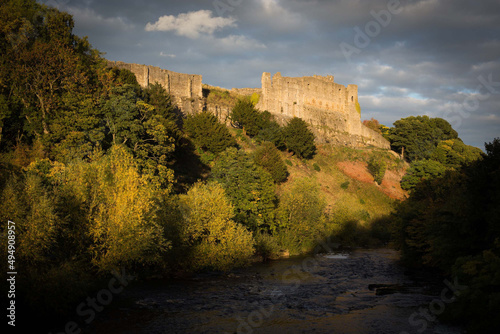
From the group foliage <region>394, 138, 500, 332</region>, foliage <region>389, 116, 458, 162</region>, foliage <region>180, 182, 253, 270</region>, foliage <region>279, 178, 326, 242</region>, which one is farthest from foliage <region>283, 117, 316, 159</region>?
foliage <region>394, 138, 500, 332</region>

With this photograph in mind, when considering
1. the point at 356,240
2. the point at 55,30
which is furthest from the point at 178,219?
the point at 356,240

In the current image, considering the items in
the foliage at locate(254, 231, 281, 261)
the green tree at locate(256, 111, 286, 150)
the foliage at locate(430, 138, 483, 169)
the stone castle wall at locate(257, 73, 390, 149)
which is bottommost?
the foliage at locate(254, 231, 281, 261)

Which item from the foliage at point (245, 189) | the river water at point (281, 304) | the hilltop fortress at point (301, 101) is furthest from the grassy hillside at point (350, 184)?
the river water at point (281, 304)

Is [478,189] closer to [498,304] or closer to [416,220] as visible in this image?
[498,304]

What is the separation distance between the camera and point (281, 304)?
20.7 m

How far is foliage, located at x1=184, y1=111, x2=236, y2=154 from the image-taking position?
49250 mm

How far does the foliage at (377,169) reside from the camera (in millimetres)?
64312

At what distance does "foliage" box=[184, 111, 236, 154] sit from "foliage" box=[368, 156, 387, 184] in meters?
27.4

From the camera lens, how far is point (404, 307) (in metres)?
20.0

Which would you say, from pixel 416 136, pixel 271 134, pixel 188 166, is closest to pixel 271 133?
pixel 271 134

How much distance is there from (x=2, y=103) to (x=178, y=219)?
695 inches

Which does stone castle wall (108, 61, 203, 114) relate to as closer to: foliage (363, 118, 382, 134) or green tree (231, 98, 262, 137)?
green tree (231, 98, 262, 137)

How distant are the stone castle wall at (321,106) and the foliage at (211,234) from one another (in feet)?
140

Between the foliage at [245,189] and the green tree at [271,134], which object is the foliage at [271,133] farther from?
the foliage at [245,189]
